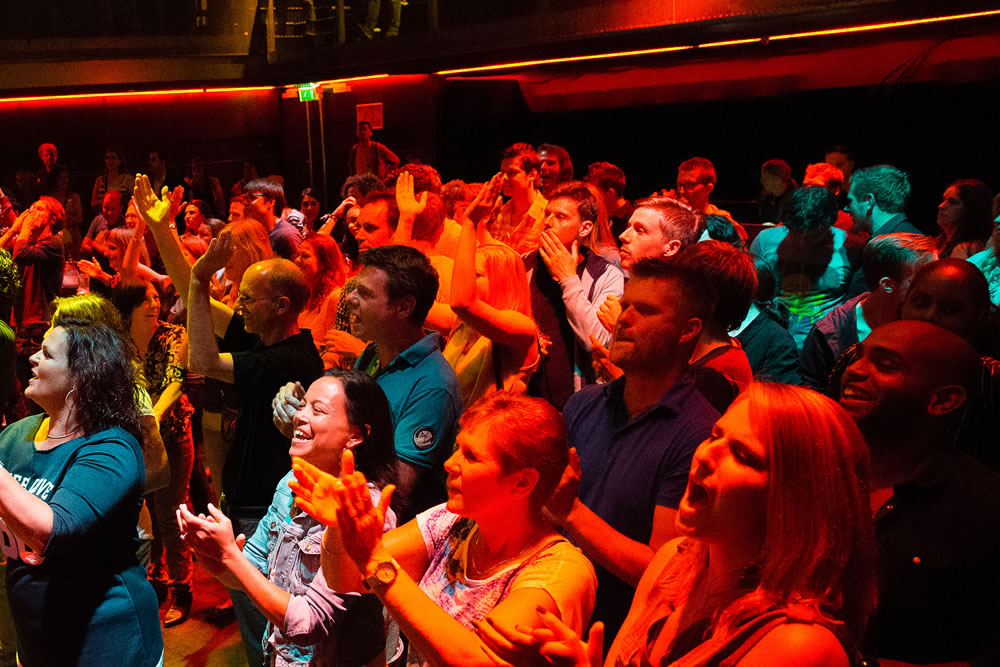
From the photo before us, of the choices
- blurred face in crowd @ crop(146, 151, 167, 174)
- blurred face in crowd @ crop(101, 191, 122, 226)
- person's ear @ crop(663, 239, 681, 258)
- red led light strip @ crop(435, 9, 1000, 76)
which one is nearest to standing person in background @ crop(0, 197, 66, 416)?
blurred face in crowd @ crop(101, 191, 122, 226)

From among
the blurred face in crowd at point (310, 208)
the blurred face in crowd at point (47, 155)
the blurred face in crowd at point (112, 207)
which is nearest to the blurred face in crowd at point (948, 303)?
the blurred face in crowd at point (310, 208)

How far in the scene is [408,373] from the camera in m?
2.93

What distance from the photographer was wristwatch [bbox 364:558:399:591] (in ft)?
5.49

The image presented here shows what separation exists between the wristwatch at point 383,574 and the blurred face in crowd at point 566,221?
2539 millimetres

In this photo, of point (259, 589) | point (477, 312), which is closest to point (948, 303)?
point (477, 312)

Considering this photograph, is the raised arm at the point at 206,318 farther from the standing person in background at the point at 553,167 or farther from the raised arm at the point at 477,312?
the standing person in background at the point at 553,167

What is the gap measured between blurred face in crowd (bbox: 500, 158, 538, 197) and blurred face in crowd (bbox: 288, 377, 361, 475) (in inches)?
129

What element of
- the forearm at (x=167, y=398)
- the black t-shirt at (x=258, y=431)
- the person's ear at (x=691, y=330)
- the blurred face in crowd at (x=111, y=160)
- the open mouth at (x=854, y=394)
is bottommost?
the blurred face in crowd at (x=111, y=160)

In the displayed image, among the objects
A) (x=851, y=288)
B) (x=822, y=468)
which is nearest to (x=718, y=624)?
(x=822, y=468)

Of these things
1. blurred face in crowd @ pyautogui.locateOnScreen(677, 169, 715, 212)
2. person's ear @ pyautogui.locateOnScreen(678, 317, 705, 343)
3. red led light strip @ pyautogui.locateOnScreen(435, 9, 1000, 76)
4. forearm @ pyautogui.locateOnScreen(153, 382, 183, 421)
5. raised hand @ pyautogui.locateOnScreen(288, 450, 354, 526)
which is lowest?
forearm @ pyautogui.locateOnScreen(153, 382, 183, 421)

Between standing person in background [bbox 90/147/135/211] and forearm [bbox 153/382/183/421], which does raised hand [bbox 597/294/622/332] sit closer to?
Answer: forearm [bbox 153/382/183/421]

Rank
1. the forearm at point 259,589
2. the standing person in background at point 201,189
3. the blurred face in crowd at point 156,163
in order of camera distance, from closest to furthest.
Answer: the forearm at point 259,589 < the standing person in background at point 201,189 < the blurred face in crowd at point 156,163

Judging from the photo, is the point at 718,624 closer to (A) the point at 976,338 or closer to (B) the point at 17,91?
(A) the point at 976,338

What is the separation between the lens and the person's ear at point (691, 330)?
239cm
